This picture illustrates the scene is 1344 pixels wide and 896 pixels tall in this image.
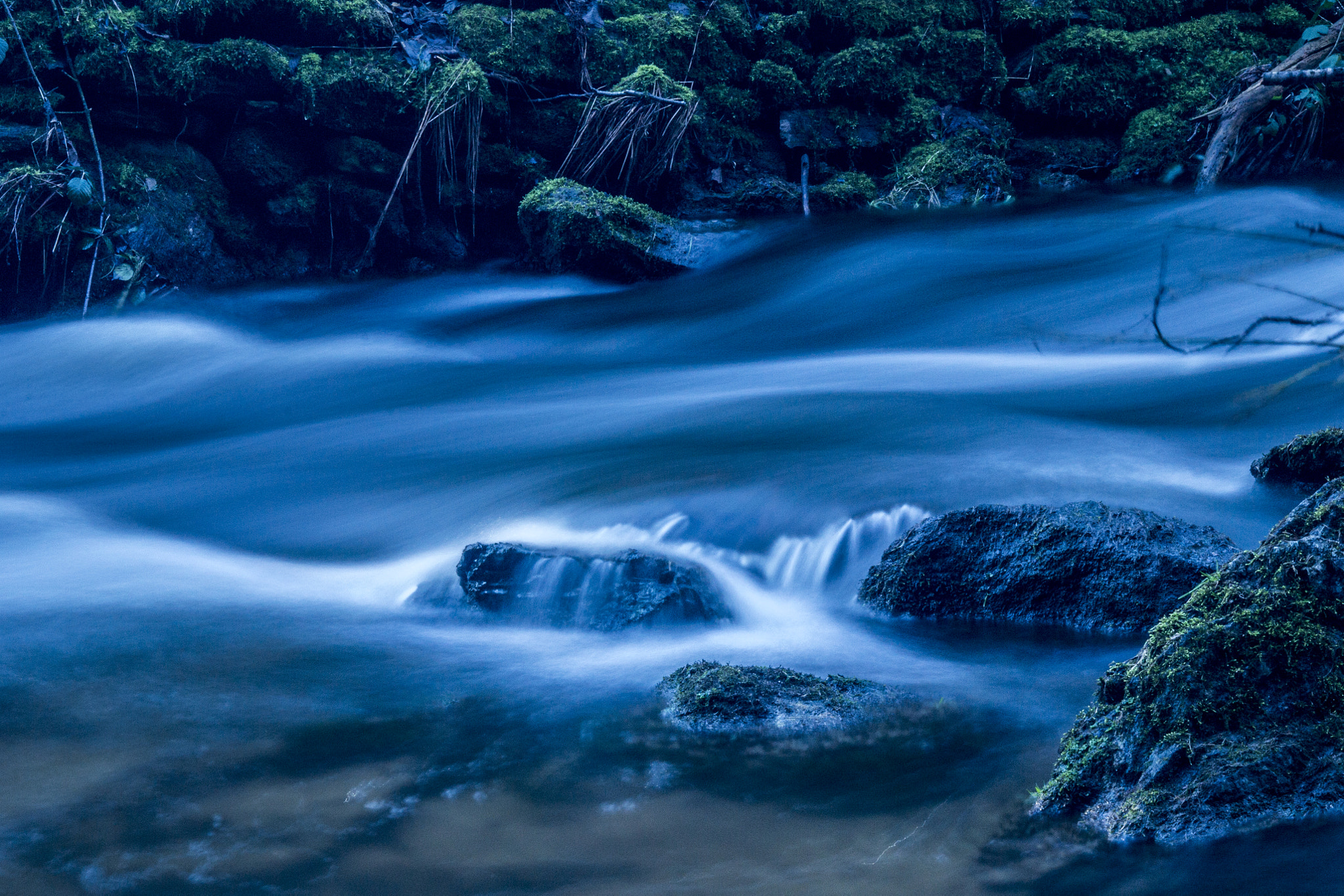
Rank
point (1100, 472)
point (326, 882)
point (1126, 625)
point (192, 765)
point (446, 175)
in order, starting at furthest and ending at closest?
point (446, 175) → point (1100, 472) → point (1126, 625) → point (192, 765) → point (326, 882)

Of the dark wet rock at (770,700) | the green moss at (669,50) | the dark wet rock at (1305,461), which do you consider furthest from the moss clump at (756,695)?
the green moss at (669,50)

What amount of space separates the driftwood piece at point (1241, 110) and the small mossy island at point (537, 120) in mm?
261

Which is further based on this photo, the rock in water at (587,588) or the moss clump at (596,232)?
the moss clump at (596,232)

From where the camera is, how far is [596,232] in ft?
26.4

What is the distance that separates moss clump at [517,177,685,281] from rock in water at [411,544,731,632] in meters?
4.63

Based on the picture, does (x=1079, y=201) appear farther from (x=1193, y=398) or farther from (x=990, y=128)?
(x=1193, y=398)

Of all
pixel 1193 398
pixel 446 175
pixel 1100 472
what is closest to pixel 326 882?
pixel 1100 472

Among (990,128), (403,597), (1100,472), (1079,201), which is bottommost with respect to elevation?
(403,597)

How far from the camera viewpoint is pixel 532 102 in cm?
895

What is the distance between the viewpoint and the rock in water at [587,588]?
3666 millimetres

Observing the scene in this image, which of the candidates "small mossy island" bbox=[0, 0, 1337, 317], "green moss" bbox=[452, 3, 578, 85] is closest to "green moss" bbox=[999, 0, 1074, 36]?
"small mossy island" bbox=[0, 0, 1337, 317]

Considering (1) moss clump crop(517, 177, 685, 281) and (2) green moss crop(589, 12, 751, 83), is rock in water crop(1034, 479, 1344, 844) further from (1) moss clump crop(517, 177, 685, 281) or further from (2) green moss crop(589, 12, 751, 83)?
(2) green moss crop(589, 12, 751, 83)

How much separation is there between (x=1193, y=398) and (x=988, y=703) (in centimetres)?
322

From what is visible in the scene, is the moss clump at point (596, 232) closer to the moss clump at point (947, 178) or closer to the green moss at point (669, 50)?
the green moss at point (669, 50)
